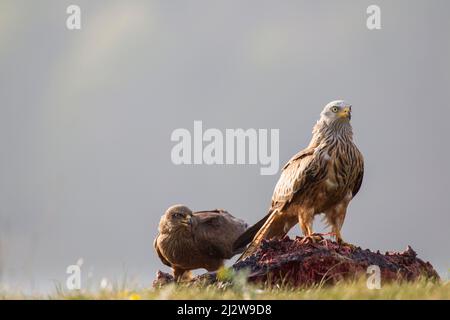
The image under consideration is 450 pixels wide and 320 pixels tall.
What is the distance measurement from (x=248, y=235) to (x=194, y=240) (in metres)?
2.18

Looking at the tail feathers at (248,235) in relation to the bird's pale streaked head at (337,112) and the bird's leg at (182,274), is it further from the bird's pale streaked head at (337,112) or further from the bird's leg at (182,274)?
the bird's leg at (182,274)

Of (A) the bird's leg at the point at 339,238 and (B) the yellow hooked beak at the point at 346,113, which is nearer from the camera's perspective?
(A) the bird's leg at the point at 339,238

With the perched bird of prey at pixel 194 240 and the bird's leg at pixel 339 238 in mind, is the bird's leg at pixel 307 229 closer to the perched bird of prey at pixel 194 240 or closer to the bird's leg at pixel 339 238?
the bird's leg at pixel 339 238

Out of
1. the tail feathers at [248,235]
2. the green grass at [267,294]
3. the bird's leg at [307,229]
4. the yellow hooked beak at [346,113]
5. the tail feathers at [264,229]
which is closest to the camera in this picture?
the green grass at [267,294]

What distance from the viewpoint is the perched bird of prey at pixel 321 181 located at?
10.2m

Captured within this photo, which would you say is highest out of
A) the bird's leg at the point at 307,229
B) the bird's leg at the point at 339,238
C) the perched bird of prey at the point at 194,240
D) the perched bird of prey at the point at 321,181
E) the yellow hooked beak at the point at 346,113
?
the yellow hooked beak at the point at 346,113

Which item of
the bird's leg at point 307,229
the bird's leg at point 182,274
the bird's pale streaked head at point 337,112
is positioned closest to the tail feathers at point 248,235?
the bird's leg at point 307,229

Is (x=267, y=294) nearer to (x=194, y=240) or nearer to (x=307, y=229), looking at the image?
(x=307, y=229)

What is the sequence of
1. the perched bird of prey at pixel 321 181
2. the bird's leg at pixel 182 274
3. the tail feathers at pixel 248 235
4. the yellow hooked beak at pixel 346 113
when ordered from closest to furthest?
the perched bird of prey at pixel 321 181 → the yellow hooked beak at pixel 346 113 → the tail feathers at pixel 248 235 → the bird's leg at pixel 182 274

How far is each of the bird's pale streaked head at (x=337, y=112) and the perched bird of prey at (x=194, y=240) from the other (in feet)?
10.2

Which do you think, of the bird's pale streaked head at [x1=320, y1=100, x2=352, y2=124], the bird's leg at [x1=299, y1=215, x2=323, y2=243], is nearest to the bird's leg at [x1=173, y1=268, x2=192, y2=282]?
the bird's leg at [x1=299, y1=215, x2=323, y2=243]

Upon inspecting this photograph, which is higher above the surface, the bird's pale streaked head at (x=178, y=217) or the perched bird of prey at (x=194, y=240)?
the bird's pale streaked head at (x=178, y=217)

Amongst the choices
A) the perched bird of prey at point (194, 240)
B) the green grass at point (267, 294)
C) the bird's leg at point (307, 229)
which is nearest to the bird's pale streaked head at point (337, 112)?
the bird's leg at point (307, 229)
